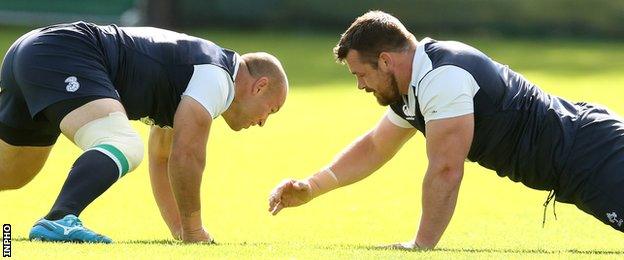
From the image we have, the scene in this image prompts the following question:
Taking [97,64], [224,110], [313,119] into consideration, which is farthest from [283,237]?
[313,119]

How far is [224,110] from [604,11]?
53.9 ft

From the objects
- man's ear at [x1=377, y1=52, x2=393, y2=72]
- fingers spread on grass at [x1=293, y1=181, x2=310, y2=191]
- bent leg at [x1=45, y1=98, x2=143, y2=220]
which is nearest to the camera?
bent leg at [x1=45, y1=98, x2=143, y2=220]

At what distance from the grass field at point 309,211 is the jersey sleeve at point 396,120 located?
70 cm

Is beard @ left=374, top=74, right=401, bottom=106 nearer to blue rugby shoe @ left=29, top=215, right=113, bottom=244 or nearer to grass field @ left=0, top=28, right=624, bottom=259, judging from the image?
grass field @ left=0, top=28, right=624, bottom=259

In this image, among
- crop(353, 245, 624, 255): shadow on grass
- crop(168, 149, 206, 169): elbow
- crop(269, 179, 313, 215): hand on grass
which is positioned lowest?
crop(269, 179, 313, 215): hand on grass

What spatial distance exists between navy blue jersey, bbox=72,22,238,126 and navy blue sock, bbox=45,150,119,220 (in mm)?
619

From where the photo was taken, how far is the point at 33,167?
7.93m

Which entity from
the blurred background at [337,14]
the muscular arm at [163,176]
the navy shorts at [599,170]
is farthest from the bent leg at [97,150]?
the blurred background at [337,14]

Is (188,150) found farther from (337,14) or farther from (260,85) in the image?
(337,14)

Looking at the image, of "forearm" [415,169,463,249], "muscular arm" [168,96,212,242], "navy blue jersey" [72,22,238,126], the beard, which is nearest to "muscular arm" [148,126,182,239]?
"navy blue jersey" [72,22,238,126]

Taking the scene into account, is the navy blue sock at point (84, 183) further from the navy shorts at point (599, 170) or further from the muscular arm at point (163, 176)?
the navy shorts at point (599, 170)

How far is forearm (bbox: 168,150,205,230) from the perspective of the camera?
22.8ft

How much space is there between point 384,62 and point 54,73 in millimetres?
1736

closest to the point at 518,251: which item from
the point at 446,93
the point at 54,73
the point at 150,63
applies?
the point at 446,93
